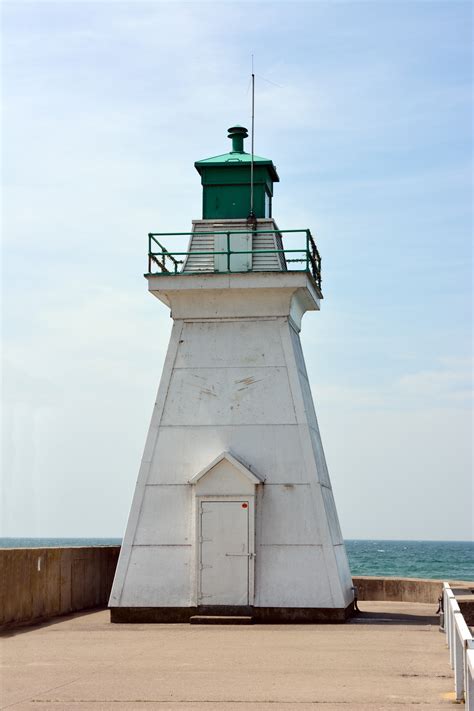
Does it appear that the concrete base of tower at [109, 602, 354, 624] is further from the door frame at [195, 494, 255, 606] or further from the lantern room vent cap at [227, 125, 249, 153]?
the lantern room vent cap at [227, 125, 249, 153]

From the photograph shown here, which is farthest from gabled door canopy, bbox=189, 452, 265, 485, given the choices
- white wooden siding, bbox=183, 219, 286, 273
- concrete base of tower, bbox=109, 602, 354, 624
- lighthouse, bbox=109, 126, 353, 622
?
white wooden siding, bbox=183, 219, 286, 273

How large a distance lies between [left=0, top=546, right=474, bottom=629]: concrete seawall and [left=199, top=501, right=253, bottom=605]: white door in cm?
246

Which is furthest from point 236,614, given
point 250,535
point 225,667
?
point 225,667

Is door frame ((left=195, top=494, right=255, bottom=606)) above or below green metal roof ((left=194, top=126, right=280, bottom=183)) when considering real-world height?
below

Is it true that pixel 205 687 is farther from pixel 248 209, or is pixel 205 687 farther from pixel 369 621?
pixel 248 209

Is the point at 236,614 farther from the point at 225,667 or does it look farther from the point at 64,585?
the point at 225,667

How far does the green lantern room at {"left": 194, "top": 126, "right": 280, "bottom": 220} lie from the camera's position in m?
19.0

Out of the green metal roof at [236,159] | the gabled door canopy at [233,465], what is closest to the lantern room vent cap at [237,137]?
the green metal roof at [236,159]

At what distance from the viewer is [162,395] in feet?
58.9

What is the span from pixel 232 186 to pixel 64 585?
7.08 metres

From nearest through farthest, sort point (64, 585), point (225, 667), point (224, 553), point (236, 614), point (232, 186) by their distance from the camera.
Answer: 1. point (225, 667)
2. point (236, 614)
3. point (224, 553)
4. point (64, 585)
5. point (232, 186)

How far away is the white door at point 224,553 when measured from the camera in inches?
663

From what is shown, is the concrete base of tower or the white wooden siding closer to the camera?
the concrete base of tower

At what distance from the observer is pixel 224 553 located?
16.9 metres
